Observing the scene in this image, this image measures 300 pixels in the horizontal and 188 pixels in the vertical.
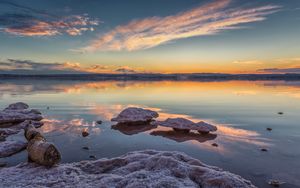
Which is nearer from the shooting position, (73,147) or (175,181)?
(175,181)

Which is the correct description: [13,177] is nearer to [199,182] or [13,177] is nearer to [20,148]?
[20,148]

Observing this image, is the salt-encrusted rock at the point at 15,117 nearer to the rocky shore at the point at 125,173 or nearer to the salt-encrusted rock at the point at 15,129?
the salt-encrusted rock at the point at 15,129

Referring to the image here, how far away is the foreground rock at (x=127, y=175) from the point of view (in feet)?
30.7

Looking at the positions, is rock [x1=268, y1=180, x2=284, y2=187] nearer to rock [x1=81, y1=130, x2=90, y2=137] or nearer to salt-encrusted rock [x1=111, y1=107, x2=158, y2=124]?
rock [x1=81, y1=130, x2=90, y2=137]

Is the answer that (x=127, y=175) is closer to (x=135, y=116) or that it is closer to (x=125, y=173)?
(x=125, y=173)

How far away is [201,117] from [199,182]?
14.5 metres

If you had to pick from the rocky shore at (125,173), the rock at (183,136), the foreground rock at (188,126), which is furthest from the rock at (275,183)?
the foreground rock at (188,126)

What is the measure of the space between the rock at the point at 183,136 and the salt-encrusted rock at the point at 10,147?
304 inches

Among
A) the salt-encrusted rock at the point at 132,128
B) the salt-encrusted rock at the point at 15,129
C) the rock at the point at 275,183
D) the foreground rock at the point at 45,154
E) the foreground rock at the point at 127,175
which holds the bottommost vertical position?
the salt-encrusted rock at the point at 132,128

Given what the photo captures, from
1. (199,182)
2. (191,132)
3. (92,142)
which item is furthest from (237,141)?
(92,142)

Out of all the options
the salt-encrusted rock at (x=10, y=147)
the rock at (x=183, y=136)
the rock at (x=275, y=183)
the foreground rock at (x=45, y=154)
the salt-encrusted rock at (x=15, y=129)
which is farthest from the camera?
the salt-encrusted rock at (x=15, y=129)

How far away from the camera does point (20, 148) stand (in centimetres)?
1400

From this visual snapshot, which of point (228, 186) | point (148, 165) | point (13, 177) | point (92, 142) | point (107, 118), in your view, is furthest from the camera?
point (107, 118)

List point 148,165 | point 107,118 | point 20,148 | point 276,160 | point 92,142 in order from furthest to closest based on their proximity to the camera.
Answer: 1. point 107,118
2. point 92,142
3. point 20,148
4. point 276,160
5. point 148,165
